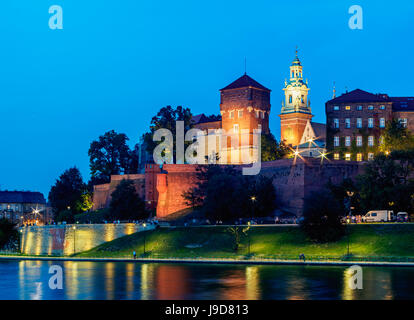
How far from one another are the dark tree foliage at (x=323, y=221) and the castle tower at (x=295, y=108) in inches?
2026

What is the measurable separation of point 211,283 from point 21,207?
394ft

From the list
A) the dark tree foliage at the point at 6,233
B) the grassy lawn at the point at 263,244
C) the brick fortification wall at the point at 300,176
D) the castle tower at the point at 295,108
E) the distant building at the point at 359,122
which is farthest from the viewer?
the castle tower at the point at 295,108

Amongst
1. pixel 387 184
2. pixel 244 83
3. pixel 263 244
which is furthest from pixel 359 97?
pixel 263 244

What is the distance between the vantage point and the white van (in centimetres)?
7506

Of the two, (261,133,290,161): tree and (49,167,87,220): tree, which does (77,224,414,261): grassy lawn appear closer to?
(261,133,290,161): tree

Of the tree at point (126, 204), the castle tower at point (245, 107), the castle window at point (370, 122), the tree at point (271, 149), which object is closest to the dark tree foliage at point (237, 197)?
the tree at point (126, 204)

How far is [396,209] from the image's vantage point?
78750 millimetres

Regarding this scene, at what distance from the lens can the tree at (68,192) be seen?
430ft

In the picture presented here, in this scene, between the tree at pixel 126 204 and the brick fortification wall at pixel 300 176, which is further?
the tree at pixel 126 204

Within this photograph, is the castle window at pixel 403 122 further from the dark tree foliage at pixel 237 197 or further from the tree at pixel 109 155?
the tree at pixel 109 155
